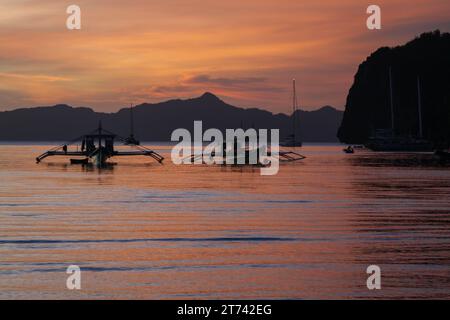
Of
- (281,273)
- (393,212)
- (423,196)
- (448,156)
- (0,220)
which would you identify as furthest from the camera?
(448,156)

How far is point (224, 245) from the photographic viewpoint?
1005 inches

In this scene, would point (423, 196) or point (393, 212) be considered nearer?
point (393, 212)

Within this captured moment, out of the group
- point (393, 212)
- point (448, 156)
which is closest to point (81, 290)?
point (393, 212)

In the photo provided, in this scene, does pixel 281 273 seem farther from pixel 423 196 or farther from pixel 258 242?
pixel 423 196

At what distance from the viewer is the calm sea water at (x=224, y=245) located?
1850 cm

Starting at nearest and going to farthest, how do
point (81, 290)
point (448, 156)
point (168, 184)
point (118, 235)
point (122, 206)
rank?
point (81, 290) → point (118, 235) → point (122, 206) → point (168, 184) → point (448, 156)

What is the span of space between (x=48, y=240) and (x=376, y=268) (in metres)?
11.9

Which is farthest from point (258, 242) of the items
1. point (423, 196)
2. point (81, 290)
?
point (423, 196)

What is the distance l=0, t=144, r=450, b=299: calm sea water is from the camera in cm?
1850

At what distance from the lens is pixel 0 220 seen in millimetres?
33094

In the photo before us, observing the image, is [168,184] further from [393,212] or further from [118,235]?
[118,235]

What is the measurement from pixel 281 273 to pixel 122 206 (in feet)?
71.3

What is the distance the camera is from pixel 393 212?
37.1 metres
